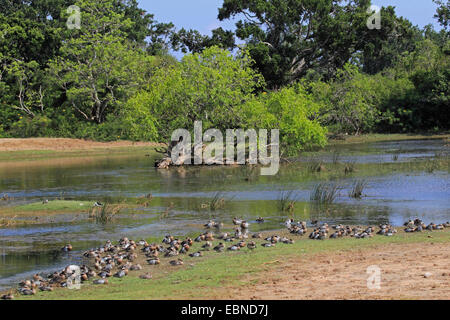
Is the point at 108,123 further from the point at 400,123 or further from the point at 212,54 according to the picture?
the point at 400,123

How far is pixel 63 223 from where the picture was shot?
17.7 metres

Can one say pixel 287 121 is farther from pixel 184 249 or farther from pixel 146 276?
pixel 146 276

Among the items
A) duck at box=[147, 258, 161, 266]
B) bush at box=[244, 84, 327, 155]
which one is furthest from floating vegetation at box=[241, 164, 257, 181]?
duck at box=[147, 258, 161, 266]

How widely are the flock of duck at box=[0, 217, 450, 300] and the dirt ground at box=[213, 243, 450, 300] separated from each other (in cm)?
200

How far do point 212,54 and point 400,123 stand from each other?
2455cm

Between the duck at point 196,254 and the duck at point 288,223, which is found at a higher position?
the duck at point 288,223

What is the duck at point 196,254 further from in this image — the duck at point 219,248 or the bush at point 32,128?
the bush at point 32,128

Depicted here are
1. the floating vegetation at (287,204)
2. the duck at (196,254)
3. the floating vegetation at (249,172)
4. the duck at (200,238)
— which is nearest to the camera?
the duck at (196,254)

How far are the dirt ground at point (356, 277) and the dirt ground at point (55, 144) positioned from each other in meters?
37.0

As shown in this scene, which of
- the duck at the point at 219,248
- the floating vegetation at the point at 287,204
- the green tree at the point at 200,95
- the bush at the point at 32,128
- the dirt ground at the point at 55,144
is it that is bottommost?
the duck at the point at 219,248

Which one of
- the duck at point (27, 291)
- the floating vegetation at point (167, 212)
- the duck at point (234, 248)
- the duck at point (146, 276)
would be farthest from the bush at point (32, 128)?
the duck at point (27, 291)

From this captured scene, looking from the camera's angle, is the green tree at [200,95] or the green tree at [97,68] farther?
Result: the green tree at [97,68]

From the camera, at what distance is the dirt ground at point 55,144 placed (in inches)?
1827

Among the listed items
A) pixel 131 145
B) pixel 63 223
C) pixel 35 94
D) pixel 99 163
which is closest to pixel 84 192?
pixel 63 223
